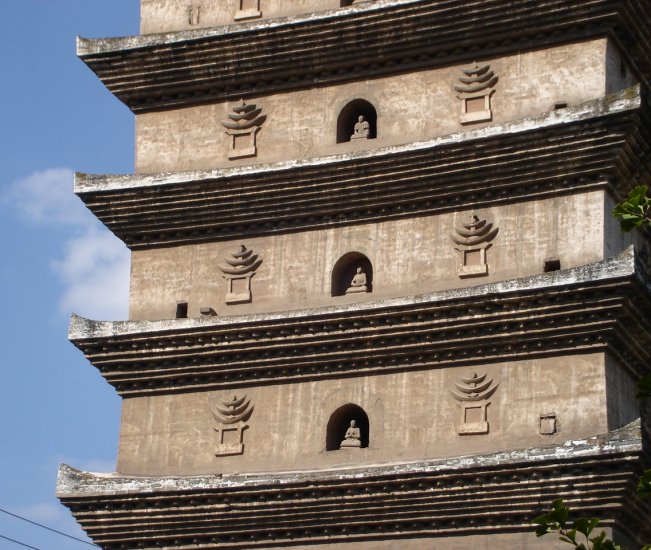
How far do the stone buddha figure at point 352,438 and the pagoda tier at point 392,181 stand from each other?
8.94 ft

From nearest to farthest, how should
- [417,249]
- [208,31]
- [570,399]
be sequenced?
1. [570,399]
2. [417,249]
3. [208,31]

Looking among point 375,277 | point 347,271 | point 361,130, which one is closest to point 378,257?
point 375,277

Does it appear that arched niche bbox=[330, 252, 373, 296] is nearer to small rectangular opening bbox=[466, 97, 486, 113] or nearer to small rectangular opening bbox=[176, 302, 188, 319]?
small rectangular opening bbox=[176, 302, 188, 319]

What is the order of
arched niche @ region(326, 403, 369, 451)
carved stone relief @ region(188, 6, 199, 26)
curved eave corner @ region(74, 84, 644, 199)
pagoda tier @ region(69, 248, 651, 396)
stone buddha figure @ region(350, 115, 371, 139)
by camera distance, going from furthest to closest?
carved stone relief @ region(188, 6, 199, 26) → stone buddha figure @ region(350, 115, 371, 139) → arched niche @ region(326, 403, 369, 451) → curved eave corner @ region(74, 84, 644, 199) → pagoda tier @ region(69, 248, 651, 396)

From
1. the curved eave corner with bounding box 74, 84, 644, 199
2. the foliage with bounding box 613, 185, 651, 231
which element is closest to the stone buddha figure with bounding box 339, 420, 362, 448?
the curved eave corner with bounding box 74, 84, 644, 199

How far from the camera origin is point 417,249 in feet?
66.5

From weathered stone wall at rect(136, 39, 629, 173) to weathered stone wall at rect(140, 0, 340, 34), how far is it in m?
1.20

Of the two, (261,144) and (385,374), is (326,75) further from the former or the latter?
(385,374)

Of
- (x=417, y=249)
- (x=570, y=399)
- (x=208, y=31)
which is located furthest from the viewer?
(x=208, y=31)

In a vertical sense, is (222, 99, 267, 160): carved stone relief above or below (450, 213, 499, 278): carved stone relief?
above

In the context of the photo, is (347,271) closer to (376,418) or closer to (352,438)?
(376,418)

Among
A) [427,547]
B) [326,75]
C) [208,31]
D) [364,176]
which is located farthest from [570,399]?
[208,31]

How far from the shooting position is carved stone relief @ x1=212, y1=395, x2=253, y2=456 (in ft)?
67.1

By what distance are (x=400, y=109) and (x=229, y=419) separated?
15.1 feet
